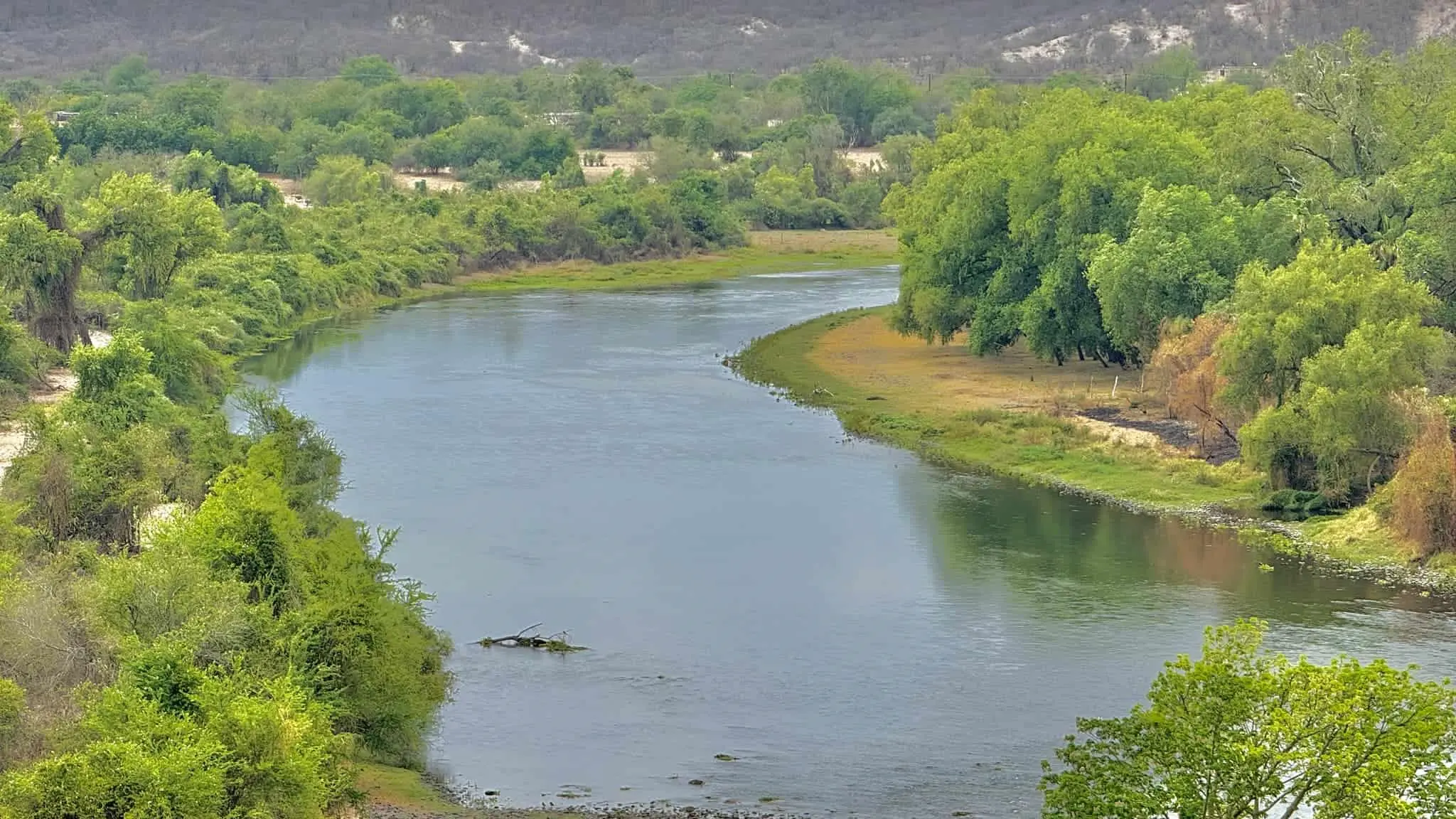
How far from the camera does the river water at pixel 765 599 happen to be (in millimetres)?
36969

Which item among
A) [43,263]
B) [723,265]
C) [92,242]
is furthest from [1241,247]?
[723,265]

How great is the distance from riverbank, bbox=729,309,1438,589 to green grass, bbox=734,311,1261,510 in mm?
64

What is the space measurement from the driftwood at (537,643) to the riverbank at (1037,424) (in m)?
19.0

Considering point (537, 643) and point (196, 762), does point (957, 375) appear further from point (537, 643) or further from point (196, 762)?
point (196, 762)

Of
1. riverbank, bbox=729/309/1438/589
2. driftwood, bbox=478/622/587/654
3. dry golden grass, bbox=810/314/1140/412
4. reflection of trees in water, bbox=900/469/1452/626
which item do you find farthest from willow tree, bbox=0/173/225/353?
driftwood, bbox=478/622/587/654

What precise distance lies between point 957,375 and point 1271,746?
53408 millimetres

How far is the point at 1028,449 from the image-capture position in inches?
2500

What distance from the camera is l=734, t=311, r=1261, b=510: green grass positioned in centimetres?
5772

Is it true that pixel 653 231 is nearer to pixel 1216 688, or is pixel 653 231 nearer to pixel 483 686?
pixel 483 686

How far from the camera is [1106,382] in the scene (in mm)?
74812

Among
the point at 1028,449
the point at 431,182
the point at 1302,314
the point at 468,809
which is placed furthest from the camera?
the point at 431,182

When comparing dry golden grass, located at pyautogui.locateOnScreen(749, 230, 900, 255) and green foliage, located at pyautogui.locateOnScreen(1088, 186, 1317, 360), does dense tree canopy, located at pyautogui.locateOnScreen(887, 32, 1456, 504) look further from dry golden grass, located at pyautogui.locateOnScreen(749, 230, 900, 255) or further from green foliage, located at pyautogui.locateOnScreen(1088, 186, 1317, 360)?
dry golden grass, located at pyautogui.locateOnScreen(749, 230, 900, 255)

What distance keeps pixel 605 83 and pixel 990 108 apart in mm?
93054

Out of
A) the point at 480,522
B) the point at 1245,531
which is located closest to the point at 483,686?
the point at 480,522
